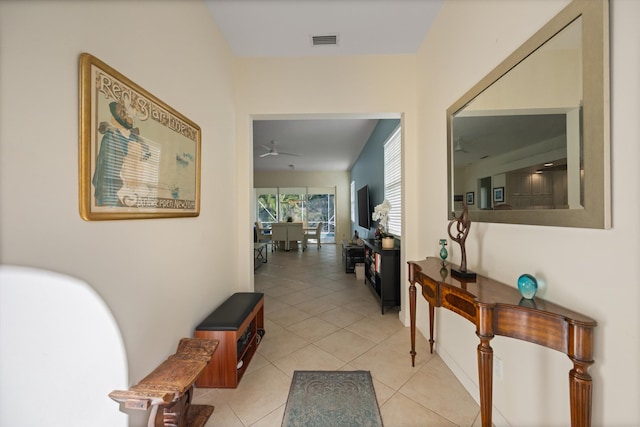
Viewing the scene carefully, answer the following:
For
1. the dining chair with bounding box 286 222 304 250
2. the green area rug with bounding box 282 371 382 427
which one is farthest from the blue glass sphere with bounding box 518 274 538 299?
the dining chair with bounding box 286 222 304 250

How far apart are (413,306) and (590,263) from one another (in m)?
1.19

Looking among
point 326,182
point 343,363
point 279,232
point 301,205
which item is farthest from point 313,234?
point 343,363

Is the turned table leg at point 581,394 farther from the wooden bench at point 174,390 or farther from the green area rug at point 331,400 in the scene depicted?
the wooden bench at point 174,390

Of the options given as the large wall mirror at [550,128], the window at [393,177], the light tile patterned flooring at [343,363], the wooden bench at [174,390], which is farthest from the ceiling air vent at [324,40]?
the light tile patterned flooring at [343,363]

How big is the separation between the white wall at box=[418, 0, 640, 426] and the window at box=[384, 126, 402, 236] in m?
1.44

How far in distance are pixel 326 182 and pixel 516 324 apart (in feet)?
29.3

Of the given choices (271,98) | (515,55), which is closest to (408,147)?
(515,55)

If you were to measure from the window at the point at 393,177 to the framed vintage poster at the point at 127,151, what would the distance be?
2.81 metres

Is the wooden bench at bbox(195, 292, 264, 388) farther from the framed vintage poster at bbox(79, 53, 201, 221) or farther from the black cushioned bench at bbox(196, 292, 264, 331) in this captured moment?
the framed vintage poster at bbox(79, 53, 201, 221)

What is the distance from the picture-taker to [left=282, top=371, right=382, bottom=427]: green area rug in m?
1.42

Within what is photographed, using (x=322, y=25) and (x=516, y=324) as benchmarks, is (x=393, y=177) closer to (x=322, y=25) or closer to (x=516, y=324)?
(x=322, y=25)

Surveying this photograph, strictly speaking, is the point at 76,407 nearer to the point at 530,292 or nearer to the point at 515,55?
the point at 530,292

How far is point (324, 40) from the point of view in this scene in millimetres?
2443

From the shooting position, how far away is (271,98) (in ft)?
8.93
